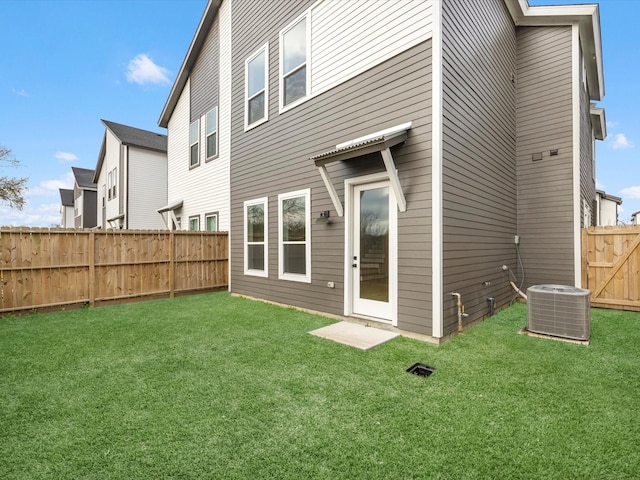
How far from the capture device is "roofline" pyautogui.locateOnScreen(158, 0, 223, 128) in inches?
373

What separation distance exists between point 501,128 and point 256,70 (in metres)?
5.78

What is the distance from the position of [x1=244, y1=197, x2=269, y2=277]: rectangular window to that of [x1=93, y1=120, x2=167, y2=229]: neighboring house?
899 centimetres

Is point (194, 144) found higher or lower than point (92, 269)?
higher

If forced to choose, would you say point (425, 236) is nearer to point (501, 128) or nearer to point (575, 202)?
point (501, 128)

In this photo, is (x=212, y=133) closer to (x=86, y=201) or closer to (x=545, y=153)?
(x=545, y=153)

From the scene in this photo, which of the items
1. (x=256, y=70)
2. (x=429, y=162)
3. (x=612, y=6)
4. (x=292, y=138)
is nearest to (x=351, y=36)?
(x=292, y=138)

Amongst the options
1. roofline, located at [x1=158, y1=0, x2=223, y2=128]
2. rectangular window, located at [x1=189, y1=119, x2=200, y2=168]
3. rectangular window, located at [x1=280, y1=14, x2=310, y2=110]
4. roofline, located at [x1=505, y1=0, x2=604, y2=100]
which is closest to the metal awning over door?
rectangular window, located at [x1=280, y1=14, x2=310, y2=110]

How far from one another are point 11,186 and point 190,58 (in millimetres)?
15839

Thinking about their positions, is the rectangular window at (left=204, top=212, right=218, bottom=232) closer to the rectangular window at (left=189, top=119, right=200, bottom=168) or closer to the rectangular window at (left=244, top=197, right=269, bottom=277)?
the rectangular window at (left=189, top=119, right=200, bottom=168)

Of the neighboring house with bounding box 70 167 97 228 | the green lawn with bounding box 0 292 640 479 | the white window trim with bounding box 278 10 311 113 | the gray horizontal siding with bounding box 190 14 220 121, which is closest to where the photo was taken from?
the green lawn with bounding box 0 292 640 479

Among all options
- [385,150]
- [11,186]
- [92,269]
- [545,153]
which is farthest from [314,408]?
[11,186]

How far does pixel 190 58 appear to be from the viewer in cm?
1080

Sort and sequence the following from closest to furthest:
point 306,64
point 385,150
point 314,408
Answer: point 314,408, point 385,150, point 306,64

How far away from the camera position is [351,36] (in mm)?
5133
